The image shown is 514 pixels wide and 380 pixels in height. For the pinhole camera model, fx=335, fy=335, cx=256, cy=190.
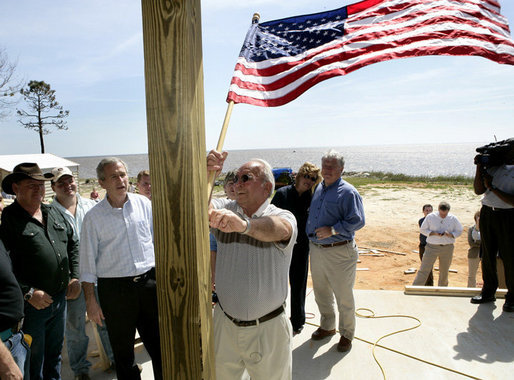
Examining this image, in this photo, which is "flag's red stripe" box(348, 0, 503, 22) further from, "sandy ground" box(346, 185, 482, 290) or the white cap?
"sandy ground" box(346, 185, 482, 290)

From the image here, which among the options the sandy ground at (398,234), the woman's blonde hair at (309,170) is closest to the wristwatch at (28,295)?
the woman's blonde hair at (309,170)

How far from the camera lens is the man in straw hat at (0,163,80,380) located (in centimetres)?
253

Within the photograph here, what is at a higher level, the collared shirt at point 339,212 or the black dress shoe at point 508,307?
the collared shirt at point 339,212

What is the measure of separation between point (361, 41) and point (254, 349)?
9.42 feet

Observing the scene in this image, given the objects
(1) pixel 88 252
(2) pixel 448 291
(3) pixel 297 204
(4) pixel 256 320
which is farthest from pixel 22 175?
(2) pixel 448 291

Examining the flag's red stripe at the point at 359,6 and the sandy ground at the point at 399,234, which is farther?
the sandy ground at the point at 399,234

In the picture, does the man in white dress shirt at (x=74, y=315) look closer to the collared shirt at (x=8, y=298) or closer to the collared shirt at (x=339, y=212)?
the collared shirt at (x=8, y=298)

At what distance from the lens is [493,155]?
4398 mm

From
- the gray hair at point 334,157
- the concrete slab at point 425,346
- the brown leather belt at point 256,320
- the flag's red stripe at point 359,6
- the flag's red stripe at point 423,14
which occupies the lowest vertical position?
the concrete slab at point 425,346

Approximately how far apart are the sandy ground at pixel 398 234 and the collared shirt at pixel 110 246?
5.82m

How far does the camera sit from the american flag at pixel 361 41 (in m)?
2.97

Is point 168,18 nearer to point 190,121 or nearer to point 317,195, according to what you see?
point 190,121

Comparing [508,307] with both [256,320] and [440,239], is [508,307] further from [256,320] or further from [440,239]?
[256,320]

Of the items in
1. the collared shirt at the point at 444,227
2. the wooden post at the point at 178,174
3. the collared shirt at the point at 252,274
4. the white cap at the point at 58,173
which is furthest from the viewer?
the collared shirt at the point at 444,227
